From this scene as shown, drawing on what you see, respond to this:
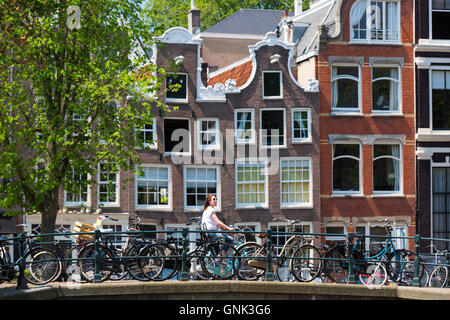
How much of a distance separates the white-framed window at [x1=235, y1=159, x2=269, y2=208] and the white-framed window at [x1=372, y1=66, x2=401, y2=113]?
4755 millimetres

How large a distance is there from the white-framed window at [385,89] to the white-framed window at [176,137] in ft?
22.6

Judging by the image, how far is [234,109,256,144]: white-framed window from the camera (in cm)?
3325

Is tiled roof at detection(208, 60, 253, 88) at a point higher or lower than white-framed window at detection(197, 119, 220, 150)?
higher

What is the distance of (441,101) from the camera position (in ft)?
110

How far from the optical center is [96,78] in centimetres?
2288

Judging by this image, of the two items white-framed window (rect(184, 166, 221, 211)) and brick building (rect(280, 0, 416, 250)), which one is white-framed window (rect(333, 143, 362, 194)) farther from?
white-framed window (rect(184, 166, 221, 211))

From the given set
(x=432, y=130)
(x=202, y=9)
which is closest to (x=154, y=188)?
(x=432, y=130)

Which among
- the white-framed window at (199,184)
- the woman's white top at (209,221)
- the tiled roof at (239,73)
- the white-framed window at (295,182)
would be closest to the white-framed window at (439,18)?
the white-framed window at (295,182)

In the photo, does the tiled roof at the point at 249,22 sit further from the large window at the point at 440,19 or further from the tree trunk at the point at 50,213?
the tree trunk at the point at 50,213

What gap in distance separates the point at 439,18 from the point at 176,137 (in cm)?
1047

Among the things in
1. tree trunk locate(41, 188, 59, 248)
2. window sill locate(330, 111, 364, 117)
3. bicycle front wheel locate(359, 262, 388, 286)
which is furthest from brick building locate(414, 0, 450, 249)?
bicycle front wheel locate(359, 262, 388, 286)

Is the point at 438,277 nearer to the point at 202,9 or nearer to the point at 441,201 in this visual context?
the point at 441,201

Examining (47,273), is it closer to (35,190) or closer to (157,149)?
(35,190)
